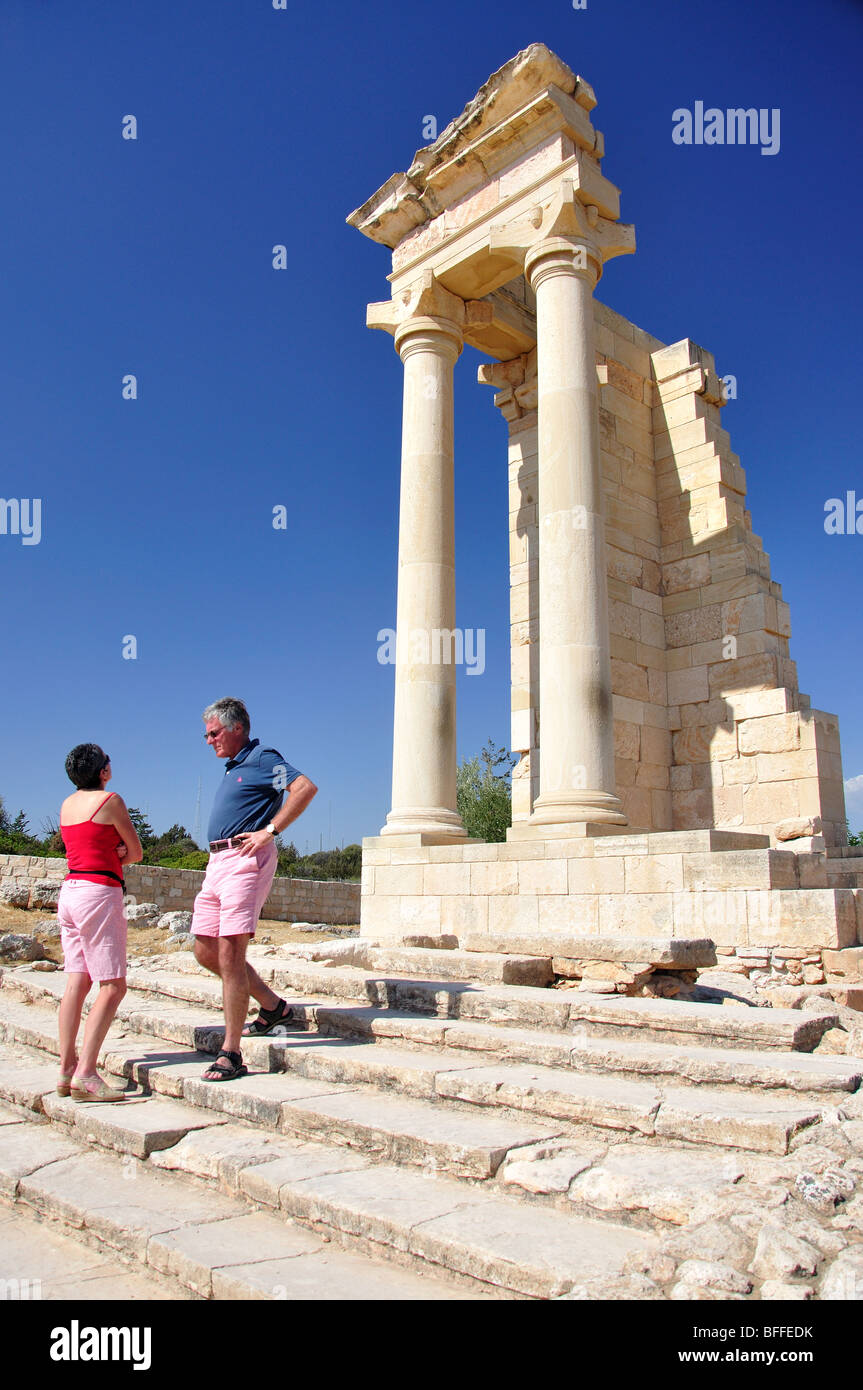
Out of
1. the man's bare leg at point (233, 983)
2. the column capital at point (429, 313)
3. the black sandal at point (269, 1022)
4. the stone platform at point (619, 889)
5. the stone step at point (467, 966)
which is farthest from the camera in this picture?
the column capital at point (429, 313)

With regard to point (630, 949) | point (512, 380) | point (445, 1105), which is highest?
point (512, 380)

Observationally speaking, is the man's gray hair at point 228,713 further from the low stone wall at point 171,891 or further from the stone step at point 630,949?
the low stone wall at point 171,891

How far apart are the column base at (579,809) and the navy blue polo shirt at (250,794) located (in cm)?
576

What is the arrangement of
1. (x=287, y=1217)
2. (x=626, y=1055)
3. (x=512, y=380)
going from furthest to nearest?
(x=512, y=380)
(x=626, y=1055)
(x=287, y=1217)

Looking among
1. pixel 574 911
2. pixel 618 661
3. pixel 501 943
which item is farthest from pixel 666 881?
pixel 618 661

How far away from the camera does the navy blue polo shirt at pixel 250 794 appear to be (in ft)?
18.4

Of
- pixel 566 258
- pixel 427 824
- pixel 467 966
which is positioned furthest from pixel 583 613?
pixel 467 966

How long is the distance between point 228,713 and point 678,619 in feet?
33.2

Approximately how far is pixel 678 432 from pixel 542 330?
3.74 meters

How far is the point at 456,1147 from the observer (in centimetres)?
381

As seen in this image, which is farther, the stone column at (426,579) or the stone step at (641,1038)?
the stone column at (426,579)

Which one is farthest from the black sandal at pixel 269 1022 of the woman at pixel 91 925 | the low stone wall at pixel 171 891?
the low stone wall at pixel 171 891

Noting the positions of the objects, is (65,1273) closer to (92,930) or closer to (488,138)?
(92,930)

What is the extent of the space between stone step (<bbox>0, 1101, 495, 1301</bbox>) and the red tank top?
50.8 inches
